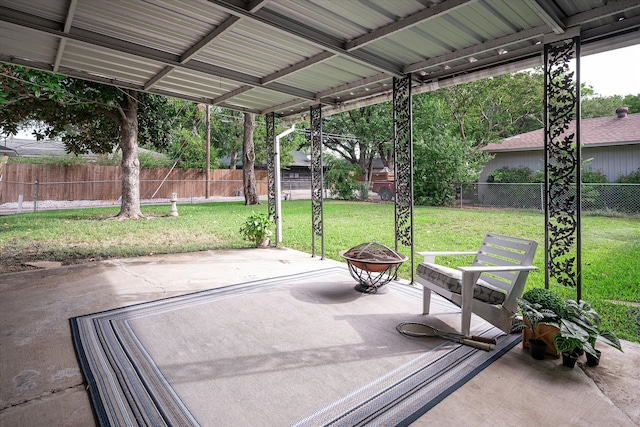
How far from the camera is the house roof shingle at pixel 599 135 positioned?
1159 cm

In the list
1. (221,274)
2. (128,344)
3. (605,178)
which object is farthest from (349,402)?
(605,178)

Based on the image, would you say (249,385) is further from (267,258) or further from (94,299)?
(267,258)

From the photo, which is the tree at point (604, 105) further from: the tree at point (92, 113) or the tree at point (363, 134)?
the tree at point (92, 113)

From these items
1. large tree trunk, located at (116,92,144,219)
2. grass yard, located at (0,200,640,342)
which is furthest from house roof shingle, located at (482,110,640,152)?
large tree trunk, located at (116,92,144,219)

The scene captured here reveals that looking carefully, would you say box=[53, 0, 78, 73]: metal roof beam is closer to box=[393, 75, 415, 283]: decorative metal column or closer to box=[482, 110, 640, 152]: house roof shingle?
box=[393, 75, 415, 283]: decorative metal column

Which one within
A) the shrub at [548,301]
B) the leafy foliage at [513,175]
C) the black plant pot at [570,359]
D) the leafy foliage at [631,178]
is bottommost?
the black plant pot at [570,359]

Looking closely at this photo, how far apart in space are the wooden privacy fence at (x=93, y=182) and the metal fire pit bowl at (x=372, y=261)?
1321 cm

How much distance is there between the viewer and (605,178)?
39.4 feet

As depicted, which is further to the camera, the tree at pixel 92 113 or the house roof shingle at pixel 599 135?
the house roof shingle at pixel 599 135

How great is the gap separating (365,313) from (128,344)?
6.81ft

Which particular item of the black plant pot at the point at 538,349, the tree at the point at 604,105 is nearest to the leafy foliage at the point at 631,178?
the black plant pot at the point at 538,349

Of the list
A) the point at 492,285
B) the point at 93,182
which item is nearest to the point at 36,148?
the point at 93,182

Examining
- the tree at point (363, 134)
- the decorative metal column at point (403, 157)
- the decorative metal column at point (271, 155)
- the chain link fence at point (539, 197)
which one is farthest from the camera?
the tree at point (363, 134)

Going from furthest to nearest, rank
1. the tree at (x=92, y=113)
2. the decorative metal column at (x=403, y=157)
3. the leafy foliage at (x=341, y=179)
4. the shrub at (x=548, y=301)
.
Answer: the leafy foliage at (x=341, y=179) → the tree at (x=92, y=113) → the decorative metal column at (x=403, y=157) → the shrub at (x=548, y=301)
